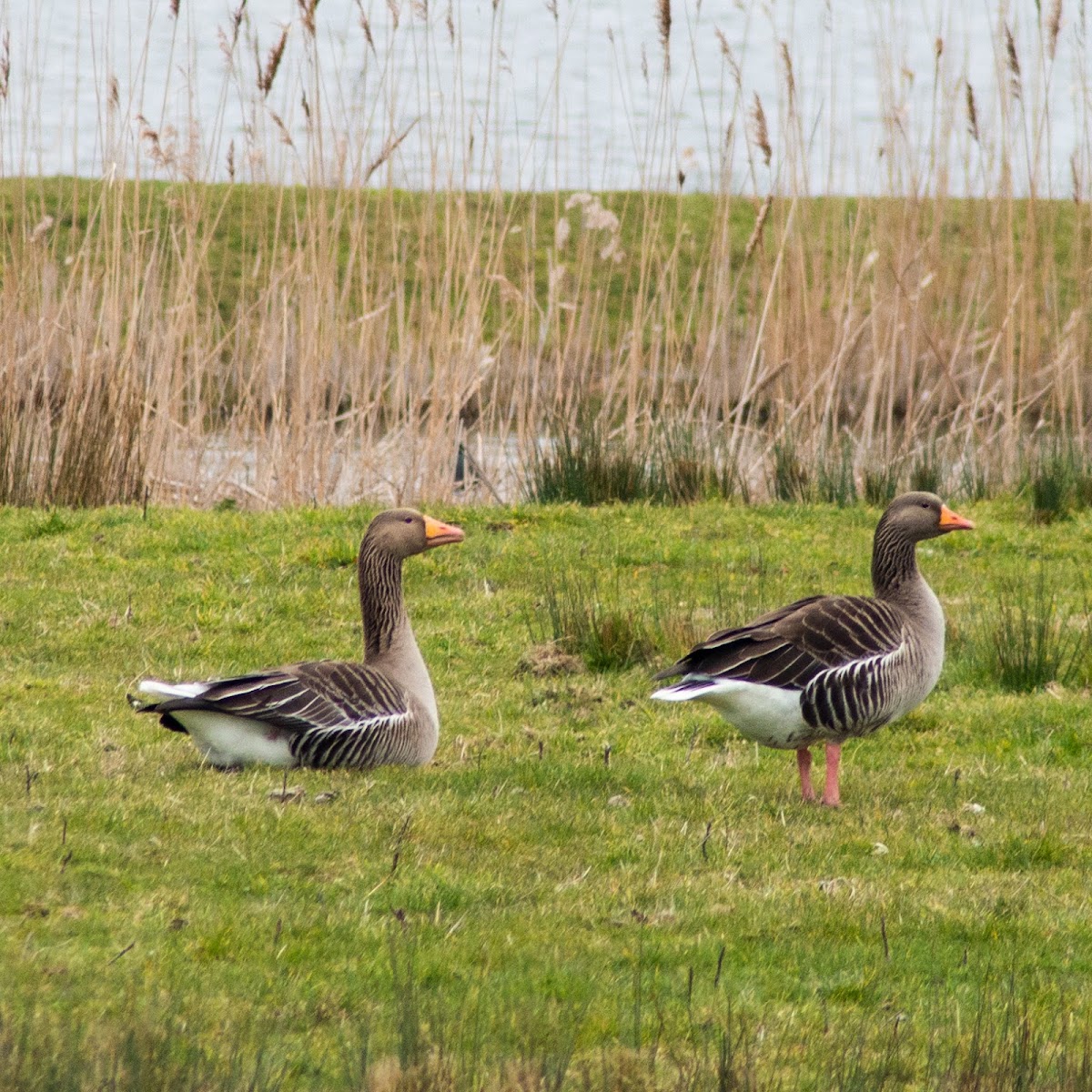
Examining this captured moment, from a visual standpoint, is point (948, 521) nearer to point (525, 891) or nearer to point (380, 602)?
point (380, 602)

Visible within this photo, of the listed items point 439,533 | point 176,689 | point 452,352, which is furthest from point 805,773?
point 452,352

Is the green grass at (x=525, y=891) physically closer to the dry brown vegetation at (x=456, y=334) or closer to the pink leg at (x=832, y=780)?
the pink leg at (x=832, y=780)

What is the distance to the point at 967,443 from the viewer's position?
15.8m

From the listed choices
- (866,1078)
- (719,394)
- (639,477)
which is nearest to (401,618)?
(866,1078)

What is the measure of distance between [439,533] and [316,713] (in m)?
1.39

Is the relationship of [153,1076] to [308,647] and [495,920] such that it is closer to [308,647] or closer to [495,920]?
[495,920]

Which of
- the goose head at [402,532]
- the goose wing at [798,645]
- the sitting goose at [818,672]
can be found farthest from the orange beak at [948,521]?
the goose head at [402,532]

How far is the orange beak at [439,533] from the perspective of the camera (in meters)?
7.89

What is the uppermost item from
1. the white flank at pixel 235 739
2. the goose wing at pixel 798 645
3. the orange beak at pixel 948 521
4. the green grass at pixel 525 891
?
the orange beak at pixel 948 521

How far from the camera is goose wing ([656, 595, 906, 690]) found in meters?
6.77

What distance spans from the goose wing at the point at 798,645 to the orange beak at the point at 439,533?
62.8 inches

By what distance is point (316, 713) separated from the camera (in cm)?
687

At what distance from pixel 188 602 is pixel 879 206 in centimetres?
841

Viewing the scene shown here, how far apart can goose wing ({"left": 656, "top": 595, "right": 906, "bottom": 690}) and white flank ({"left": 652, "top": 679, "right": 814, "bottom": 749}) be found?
1.8 inches
